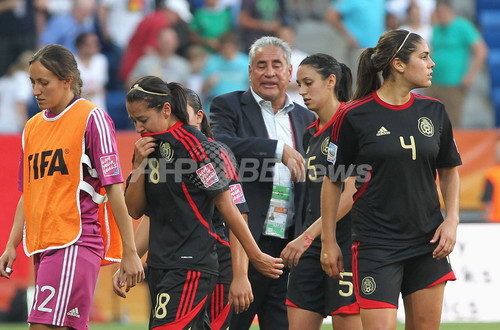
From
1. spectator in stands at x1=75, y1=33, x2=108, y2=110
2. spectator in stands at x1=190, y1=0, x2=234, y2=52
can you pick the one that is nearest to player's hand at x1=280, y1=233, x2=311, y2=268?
spectator in stands at x1=75, y1=33, x2=108, y2=110

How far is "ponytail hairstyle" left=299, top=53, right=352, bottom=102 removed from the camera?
605cm

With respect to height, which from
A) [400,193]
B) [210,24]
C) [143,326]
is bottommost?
[143,326]

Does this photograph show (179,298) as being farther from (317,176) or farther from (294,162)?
(294,162)

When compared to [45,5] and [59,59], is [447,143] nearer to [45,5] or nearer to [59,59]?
[59,59]

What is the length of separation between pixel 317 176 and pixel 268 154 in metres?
0.52

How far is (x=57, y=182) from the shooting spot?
5.07 m

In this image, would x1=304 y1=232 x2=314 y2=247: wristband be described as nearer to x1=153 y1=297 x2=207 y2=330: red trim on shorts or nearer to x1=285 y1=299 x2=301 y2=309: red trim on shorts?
x1=285 y1=299 x2=301 y2=309: red trim on shorts

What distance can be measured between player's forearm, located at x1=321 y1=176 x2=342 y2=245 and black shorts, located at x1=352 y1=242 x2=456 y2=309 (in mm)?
248

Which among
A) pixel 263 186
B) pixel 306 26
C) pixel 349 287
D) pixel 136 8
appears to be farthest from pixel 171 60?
pixel 349 287

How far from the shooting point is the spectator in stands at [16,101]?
1261 cm

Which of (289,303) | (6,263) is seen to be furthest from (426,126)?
(6,263)

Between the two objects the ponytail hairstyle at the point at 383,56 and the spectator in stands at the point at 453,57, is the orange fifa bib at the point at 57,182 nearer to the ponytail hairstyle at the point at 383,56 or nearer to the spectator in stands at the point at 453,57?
the ponytail hairstyle at the point at 383,56

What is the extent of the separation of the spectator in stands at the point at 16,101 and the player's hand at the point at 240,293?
8.20 meters

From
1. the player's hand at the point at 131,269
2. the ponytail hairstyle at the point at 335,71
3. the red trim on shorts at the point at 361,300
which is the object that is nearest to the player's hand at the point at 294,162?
the ponytail hairstyle at the point at 335,71
